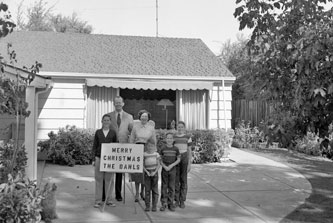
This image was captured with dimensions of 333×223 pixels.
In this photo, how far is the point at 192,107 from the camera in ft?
41.8

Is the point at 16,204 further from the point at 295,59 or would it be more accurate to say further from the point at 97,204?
the point at 295,59

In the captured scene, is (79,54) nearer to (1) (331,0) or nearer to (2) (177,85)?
(2) (177,85)

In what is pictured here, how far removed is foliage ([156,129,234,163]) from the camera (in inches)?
448

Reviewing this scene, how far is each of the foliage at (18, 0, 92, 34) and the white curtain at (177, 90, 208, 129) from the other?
63.8 ft

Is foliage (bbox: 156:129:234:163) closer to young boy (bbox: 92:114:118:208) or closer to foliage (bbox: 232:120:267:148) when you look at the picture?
foliage (bbox: 232:120:267:148)

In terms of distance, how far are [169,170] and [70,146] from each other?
5050 millimetres

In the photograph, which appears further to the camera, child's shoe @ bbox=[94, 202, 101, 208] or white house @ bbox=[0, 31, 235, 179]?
white house @ bbox=[0, 31, 235, 179]

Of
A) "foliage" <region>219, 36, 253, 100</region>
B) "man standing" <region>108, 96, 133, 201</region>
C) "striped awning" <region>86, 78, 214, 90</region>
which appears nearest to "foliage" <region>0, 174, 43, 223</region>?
"man standing" <region>108, 96, 133, 201</region>

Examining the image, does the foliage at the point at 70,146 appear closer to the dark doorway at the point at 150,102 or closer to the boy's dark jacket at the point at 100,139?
the dark doorway at the point at 150,102

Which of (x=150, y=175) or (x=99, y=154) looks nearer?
(x=150, y=175)

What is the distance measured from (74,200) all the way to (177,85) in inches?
228

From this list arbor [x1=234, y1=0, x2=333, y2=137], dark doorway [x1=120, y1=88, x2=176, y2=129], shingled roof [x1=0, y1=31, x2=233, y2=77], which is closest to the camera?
arbor [x1=234, y1=0, x2=333, y2=137]

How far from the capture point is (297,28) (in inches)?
212

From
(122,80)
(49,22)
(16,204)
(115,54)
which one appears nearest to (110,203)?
(16,204)
